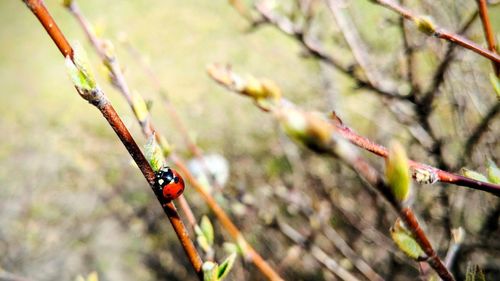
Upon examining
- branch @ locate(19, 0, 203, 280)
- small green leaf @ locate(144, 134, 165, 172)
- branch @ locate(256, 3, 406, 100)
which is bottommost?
branch @ locate(256, 3, 406, 100)

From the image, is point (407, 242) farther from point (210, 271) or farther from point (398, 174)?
point (210, 271)

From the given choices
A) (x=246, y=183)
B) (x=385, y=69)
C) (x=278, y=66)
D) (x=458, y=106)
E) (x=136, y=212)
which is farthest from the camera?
(x=278, y=66)

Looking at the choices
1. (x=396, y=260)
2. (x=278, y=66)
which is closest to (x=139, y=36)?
(x=278, y=66)

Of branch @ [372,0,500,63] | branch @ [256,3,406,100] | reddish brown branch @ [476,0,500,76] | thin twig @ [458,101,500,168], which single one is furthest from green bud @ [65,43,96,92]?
thin twig @ [458,101,500,168]

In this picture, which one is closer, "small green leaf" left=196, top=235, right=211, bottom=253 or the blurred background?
"small green leaf" left=196, top=235, right=211, bottom=253

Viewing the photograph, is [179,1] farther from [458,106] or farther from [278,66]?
[458,106]

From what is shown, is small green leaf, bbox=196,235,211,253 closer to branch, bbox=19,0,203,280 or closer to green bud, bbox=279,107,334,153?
branch, bbox=19,0,203,280

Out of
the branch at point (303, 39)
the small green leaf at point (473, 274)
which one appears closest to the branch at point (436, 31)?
the small green leaf at point (473, 274)
